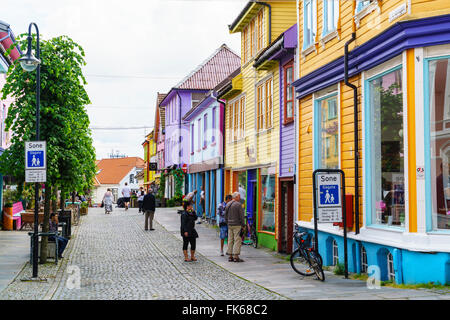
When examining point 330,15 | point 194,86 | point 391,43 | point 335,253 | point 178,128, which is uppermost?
point 194,86

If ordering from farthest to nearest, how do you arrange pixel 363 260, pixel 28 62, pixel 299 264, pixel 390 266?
pixel 299 264 < pixel 28 62 < pixel 363 260 < pixel 390 266

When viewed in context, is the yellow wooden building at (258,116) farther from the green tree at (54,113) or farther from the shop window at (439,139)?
the shop window at (439,139)

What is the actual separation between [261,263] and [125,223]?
15714 mm

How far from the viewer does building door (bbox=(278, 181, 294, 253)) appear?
56.2 feet

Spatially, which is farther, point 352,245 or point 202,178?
point 202,178

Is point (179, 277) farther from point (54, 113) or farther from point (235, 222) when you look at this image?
point (54, 113)

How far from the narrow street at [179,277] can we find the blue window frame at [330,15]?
18.1 ft

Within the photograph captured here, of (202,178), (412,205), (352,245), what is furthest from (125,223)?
(412,205)

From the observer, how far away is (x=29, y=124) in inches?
562

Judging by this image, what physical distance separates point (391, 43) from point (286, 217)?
8023mm

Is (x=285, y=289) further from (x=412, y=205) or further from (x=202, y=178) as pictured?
(x=202, y=178)

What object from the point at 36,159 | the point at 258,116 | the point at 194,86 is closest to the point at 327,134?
the point at 36,159

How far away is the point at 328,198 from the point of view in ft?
36.8

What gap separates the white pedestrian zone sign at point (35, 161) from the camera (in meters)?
12.3
